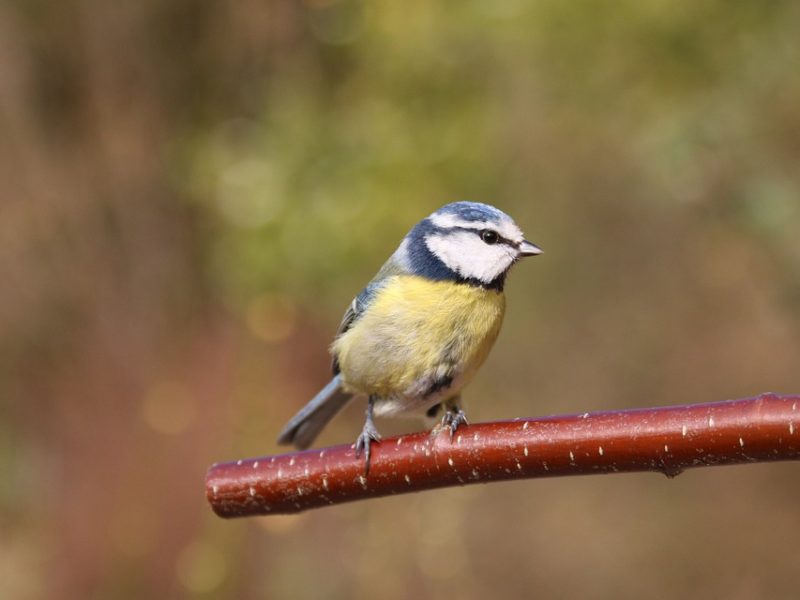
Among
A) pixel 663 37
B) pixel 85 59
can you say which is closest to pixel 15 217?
pixel 85 59

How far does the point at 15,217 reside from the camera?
614 centimetres

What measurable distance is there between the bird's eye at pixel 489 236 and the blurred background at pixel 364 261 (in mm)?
1196

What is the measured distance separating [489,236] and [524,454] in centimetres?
75

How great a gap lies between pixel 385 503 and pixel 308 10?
2.67 meters

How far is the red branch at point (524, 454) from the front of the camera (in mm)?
1770

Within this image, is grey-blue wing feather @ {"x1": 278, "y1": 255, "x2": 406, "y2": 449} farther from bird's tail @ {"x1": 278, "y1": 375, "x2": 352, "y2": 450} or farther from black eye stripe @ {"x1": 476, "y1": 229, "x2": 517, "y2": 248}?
black eye stripe @ {"x1": 476, "y1": 229, "x2": 517, "y2": 248}

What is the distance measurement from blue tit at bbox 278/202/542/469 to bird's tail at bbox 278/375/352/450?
14cm

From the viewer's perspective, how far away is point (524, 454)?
193 cm

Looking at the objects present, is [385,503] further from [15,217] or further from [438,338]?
[15,217]

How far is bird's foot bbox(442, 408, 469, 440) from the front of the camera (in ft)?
6.75

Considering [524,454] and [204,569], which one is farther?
[204,569]

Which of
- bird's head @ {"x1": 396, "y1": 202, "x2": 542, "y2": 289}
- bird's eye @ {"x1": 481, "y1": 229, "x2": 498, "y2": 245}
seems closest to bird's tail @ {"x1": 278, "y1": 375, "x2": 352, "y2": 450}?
bird's head @ {"x1": 396, "y1": 202, "x2": 542, "y2": 289}

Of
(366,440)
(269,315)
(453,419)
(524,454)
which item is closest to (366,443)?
(366,440)

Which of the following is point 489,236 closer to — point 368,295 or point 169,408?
point 368,295
